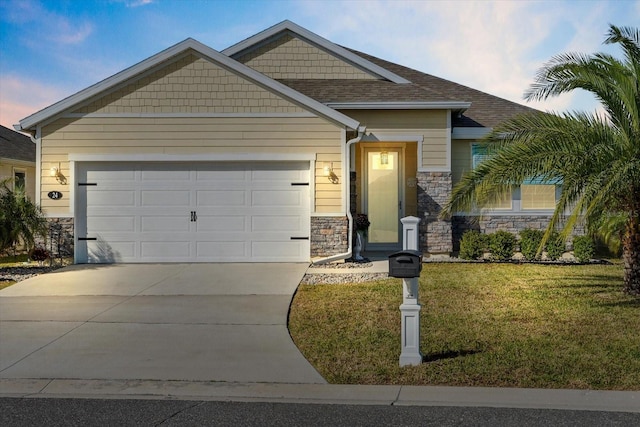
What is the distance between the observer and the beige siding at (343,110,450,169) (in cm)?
1476

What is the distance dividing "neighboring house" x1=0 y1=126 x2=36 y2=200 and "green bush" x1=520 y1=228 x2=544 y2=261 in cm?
1427

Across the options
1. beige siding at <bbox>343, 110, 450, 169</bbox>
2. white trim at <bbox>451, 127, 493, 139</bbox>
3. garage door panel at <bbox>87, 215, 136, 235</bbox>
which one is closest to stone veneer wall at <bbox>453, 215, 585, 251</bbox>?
beige siding at <bbox>343, 110, 450, 169</bbox>

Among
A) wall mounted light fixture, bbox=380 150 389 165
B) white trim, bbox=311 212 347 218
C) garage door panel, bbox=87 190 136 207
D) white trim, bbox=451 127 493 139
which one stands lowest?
white trim, bbox=311 212 347 218

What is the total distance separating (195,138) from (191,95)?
966 mm

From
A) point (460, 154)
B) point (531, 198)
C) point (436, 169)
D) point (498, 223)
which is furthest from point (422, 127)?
point (531, 198)

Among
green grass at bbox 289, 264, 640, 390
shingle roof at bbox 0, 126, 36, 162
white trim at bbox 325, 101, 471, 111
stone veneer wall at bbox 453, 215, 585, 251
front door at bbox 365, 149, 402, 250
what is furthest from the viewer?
shingle roof at bbox 0, 126, 36, 162

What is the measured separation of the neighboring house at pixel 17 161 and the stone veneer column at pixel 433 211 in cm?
1181

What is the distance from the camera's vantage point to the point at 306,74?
16906 mm

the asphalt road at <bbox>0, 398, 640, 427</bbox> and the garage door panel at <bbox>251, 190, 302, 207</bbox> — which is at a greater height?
the garage door panel at <bbox>251, 190, 302, 207</bbox>

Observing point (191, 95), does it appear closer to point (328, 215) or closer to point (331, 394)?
point (328, 215)

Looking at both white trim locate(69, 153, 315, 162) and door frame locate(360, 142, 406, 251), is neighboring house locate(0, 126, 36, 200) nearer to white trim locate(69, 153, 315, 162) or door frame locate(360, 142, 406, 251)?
white trim locate(69, 153, 315, 162)

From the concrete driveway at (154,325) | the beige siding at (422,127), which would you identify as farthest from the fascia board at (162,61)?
the concrete driveway at (154,325)

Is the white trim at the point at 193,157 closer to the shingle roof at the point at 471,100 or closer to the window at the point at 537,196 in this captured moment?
the shingle roof at the point at 471,100

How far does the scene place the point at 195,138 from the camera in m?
13.1
